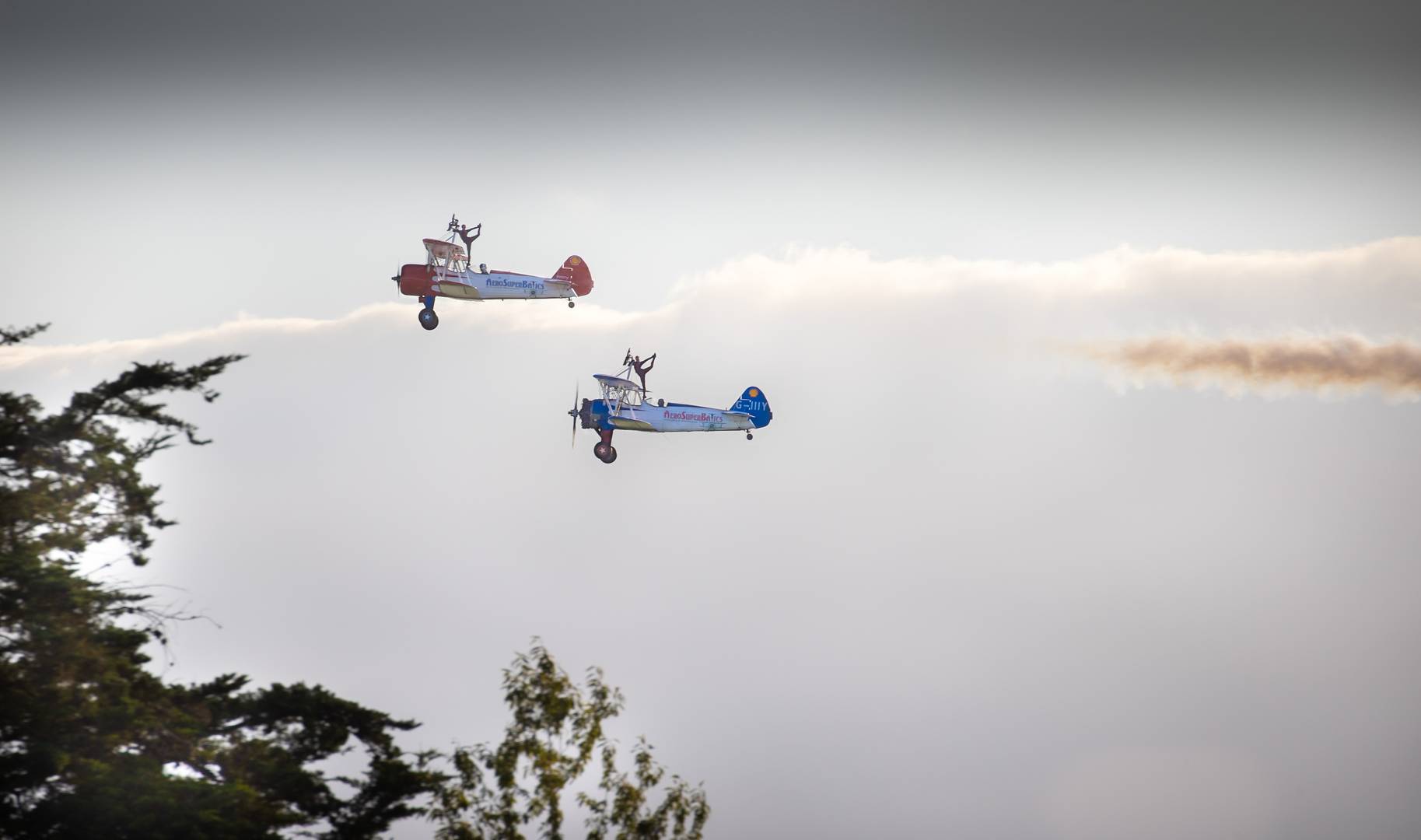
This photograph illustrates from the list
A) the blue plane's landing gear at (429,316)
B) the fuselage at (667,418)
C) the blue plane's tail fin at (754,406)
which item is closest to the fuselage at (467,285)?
the blue plane's landing gear at (429,316)

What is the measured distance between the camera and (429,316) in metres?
68.4

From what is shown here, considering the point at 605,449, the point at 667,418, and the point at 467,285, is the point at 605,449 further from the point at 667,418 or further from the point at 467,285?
the point at 467,285

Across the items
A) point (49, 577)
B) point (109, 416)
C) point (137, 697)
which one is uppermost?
point (109, 416)

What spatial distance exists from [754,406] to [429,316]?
13746 millimetres

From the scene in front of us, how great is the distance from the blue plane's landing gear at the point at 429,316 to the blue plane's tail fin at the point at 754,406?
12.6m

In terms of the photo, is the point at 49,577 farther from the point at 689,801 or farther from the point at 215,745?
the point at 689,801

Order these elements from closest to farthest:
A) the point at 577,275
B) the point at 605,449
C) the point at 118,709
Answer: the point at 118,709, the point at 605,449, the point at 577,275

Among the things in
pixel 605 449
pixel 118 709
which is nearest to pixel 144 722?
pixel 118 709

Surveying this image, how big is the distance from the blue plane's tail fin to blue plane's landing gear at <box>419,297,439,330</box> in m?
12.6

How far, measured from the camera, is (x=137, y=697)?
47.5 meters

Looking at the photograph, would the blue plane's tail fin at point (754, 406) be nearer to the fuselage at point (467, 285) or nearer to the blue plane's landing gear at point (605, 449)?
the blue plane's landing gear at point (605, 449)

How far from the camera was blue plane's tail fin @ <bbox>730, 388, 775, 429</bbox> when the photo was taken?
69.0 m

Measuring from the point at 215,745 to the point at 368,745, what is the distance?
4370mm

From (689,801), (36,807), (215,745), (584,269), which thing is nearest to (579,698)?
(689,801)
